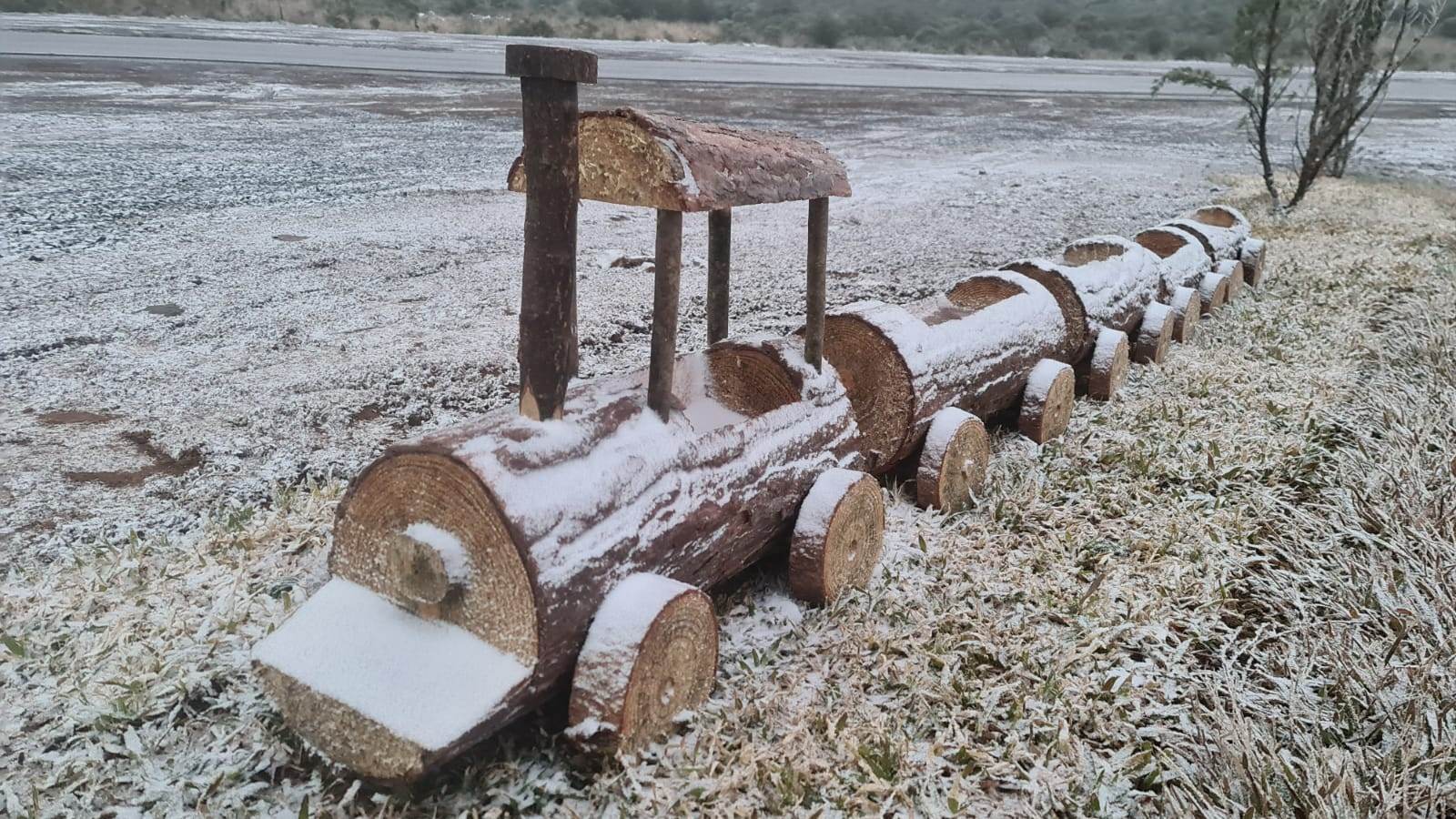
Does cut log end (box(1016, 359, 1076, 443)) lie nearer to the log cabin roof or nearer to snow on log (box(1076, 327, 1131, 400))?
snow on log (box(1076, 327, 1131, 400))

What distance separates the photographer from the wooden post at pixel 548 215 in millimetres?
2303

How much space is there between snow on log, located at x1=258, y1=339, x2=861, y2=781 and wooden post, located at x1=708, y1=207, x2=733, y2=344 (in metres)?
0.76

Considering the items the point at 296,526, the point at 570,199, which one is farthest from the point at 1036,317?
the point at 296,526

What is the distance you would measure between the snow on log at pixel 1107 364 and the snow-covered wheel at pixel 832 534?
2401 millimetres

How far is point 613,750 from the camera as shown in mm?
2441

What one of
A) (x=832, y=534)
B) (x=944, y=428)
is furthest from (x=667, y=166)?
(x=944, y=428)

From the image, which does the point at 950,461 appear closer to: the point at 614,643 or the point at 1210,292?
the point at 614,643

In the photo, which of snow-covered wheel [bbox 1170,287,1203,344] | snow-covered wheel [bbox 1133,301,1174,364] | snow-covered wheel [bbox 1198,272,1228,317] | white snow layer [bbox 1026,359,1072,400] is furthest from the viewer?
snow-covered wheel [bbox 1198,272,1228,317]

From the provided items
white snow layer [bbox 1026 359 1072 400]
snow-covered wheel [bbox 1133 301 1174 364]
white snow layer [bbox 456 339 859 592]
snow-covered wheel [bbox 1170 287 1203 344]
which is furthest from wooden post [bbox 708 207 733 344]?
snow-covered wheel [bbox 1170 287 1203 344]

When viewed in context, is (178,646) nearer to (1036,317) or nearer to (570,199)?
(570,199)

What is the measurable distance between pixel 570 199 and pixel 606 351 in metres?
3.49

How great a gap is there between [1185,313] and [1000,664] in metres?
4.25

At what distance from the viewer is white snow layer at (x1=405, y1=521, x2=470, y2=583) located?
2367 millimetres

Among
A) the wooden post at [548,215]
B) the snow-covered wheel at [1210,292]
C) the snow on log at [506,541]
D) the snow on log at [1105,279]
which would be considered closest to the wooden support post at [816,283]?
the snow on log at [506,541]
